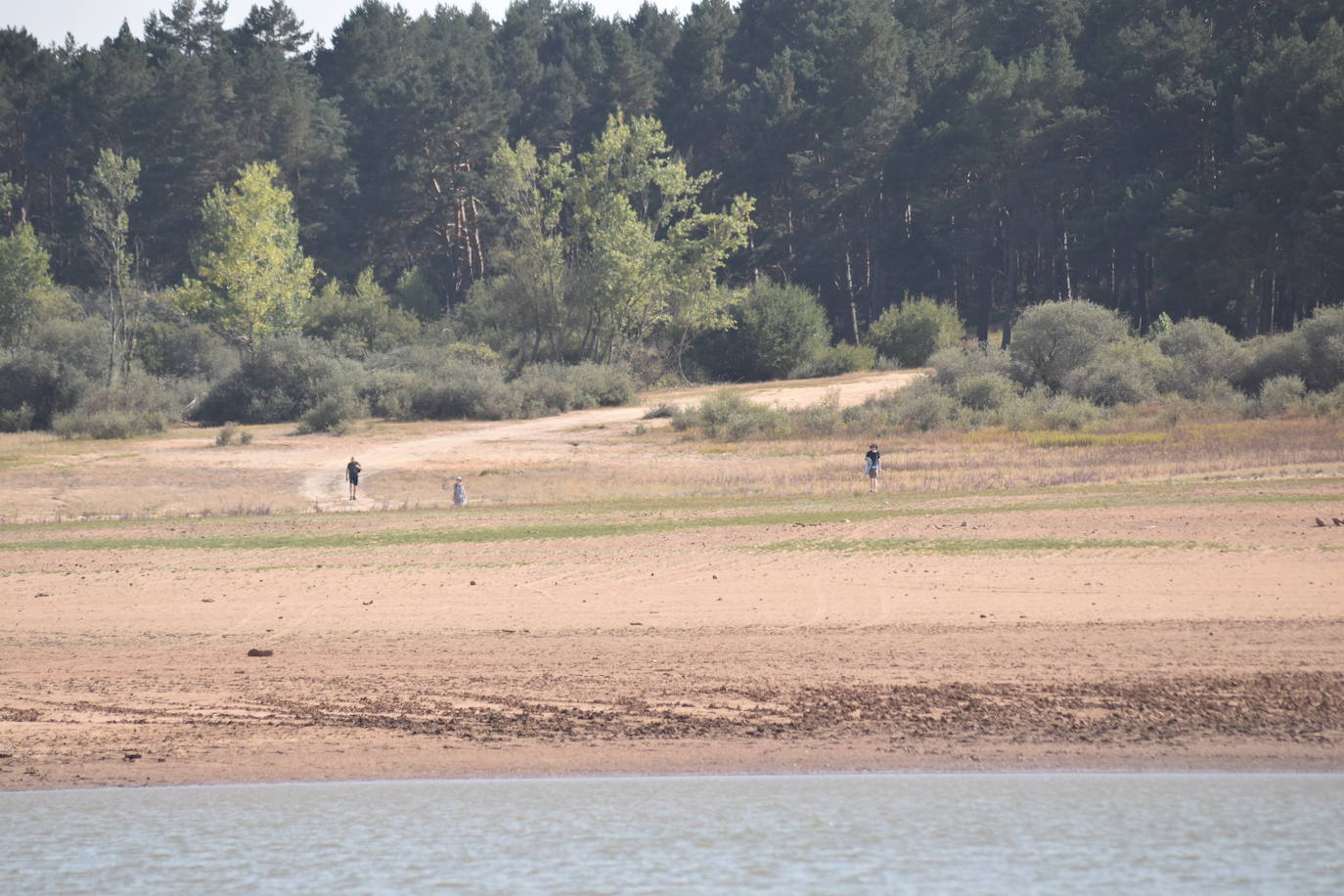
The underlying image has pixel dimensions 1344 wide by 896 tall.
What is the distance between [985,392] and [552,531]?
29433 millimetres

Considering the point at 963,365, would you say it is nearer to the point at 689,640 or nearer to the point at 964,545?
the point at 964,545

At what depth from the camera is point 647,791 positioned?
9805 millimetres

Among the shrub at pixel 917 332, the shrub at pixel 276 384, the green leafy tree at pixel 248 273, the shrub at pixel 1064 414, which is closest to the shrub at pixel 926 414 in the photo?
the shrub at pixel 1064 414

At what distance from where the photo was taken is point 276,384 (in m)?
57.0

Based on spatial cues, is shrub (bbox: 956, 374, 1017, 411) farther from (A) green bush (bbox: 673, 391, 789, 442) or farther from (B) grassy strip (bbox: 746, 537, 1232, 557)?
(B) grassy strip (bbox: 746, 537, 1232, 557)

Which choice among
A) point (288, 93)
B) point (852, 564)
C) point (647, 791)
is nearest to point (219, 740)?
point (647, 791)

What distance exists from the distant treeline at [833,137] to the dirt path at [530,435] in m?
12.8

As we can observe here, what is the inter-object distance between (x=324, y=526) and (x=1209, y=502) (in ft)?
48.9

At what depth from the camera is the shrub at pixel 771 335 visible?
7100cm

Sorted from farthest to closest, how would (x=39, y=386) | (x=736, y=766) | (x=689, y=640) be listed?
(x=39, y=386), (x=689, y=640), (x=736, y=766)

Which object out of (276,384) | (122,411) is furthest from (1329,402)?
(122,411)

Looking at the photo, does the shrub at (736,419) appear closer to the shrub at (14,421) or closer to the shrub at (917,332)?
the shrub at (917,332)

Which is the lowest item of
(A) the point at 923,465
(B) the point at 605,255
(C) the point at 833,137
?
(A) the point at 923,465

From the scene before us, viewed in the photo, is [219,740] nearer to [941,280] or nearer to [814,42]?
[941,280]
